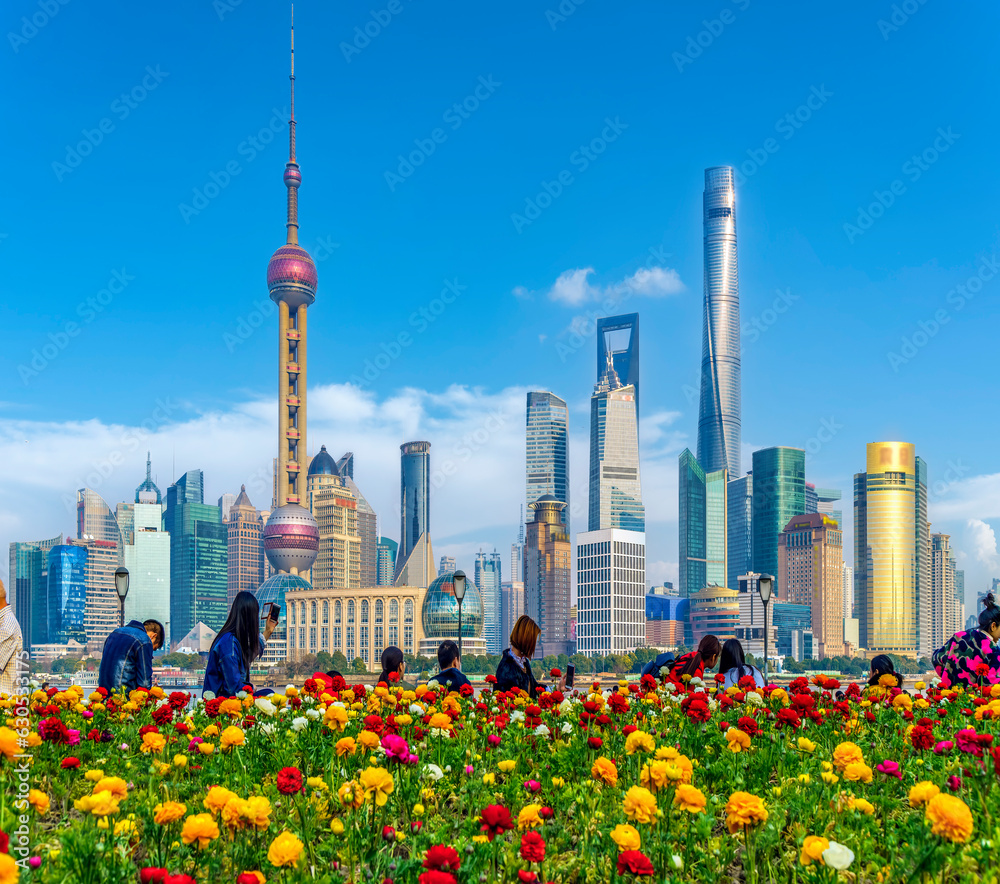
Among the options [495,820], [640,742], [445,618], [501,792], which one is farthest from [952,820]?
[445,618]

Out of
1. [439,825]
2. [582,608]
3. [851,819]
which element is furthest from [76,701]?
[582,608]

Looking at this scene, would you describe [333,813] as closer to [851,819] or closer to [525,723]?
[525,723]

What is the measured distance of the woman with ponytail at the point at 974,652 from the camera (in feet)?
31.5

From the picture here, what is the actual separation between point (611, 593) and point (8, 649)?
185 m

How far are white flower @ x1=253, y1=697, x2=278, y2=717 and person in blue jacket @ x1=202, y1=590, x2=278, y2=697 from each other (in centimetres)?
164

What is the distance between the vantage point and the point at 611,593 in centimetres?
18838

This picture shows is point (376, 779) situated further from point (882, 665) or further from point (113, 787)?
Result: point (882, 665)

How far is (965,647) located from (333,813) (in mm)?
7696

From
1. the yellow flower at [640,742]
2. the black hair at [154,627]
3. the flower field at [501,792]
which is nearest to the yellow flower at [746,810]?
the flower field at [501,792]

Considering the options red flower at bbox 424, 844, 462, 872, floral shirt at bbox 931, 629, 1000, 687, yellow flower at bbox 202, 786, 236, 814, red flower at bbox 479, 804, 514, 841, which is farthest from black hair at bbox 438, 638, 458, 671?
red flower at bbox 424, 844, 462, 872

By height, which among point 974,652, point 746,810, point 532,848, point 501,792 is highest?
point 746,810

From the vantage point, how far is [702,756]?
258 inches

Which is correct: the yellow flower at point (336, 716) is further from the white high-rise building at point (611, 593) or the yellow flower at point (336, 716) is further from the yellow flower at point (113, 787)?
the white high-rise building at point (611, 593)

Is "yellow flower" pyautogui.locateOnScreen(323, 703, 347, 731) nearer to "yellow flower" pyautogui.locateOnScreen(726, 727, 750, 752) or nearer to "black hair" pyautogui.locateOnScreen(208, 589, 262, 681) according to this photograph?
"yellow flower" pyautogui.locateOnScreen(726, 727, 750, 752)
